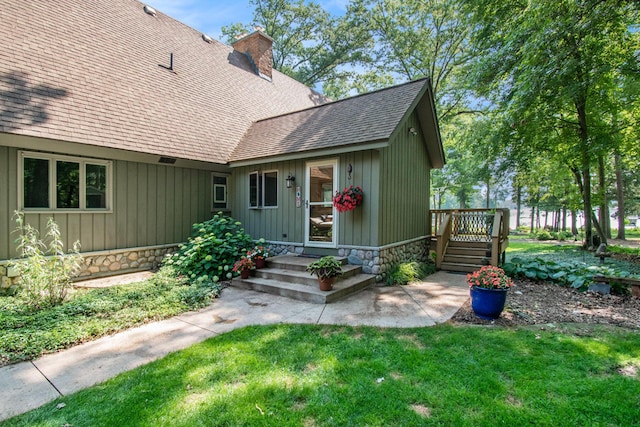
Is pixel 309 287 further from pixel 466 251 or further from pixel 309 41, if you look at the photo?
pixel 309 41

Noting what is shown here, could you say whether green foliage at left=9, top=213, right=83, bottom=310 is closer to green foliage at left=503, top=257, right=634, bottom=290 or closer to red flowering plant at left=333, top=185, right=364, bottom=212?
red flowering plant at left=333, top=185, right=364, bottom=212

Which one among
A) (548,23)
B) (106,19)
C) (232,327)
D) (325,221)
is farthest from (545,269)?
(106,19)

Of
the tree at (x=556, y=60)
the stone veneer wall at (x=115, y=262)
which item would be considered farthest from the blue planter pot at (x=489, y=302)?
the stone veneer wall at (x=115, y=262)

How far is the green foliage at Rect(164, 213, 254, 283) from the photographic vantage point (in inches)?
262

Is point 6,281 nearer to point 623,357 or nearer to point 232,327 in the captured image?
point 232,327

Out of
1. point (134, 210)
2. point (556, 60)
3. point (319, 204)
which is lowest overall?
point (134, 210)

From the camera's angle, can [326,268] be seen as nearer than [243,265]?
Yes

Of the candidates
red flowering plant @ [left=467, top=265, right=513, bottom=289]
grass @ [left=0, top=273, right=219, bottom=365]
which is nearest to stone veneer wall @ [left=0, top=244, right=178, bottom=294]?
grass @ [left=0, top=273, right=219, bottom=365]

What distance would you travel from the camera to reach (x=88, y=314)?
4.30 meters

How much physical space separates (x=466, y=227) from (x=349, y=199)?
576cm

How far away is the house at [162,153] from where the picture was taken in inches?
228

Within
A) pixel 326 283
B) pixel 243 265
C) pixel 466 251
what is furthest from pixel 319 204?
pixel 466 251

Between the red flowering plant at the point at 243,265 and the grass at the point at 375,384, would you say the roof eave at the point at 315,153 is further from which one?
the grass at the point at 375,384

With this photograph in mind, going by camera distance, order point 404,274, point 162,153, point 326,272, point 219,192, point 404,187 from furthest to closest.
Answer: point 219,192 → point 404,187 → point 162,153 → point 404,274 → point 326,272
